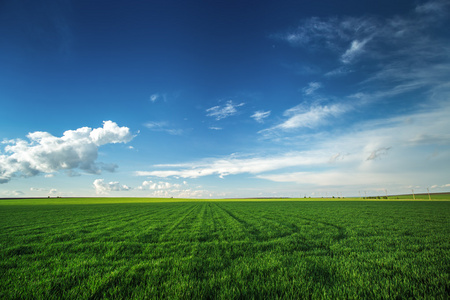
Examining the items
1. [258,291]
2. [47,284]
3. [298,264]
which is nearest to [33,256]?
[47,284]

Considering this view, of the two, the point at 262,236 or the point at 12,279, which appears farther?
the point at 262,236

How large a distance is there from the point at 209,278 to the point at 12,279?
17.7 ft

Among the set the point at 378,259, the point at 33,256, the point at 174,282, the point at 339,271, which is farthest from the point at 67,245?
the point at 378,259

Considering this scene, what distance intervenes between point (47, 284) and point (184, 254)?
13.1 feet

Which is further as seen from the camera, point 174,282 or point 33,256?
point 33,256

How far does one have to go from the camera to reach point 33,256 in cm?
755

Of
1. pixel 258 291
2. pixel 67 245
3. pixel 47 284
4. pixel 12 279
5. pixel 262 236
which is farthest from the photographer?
pixel 262 236

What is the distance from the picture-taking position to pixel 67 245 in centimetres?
916

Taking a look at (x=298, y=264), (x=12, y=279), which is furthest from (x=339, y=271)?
(x=12, y=279)

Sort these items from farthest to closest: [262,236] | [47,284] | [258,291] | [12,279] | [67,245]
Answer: [262,236] → [67,245] → [12,279] → [47,284] → [258,291]

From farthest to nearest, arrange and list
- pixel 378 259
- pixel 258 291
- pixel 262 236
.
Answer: pixel 262 236 < pixel 378 259 < pixel 258 291

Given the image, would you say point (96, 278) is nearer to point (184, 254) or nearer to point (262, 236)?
point (184, 254)

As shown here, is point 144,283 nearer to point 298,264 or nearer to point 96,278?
point 96,278

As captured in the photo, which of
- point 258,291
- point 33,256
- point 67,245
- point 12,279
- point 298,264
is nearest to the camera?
point 258,291
